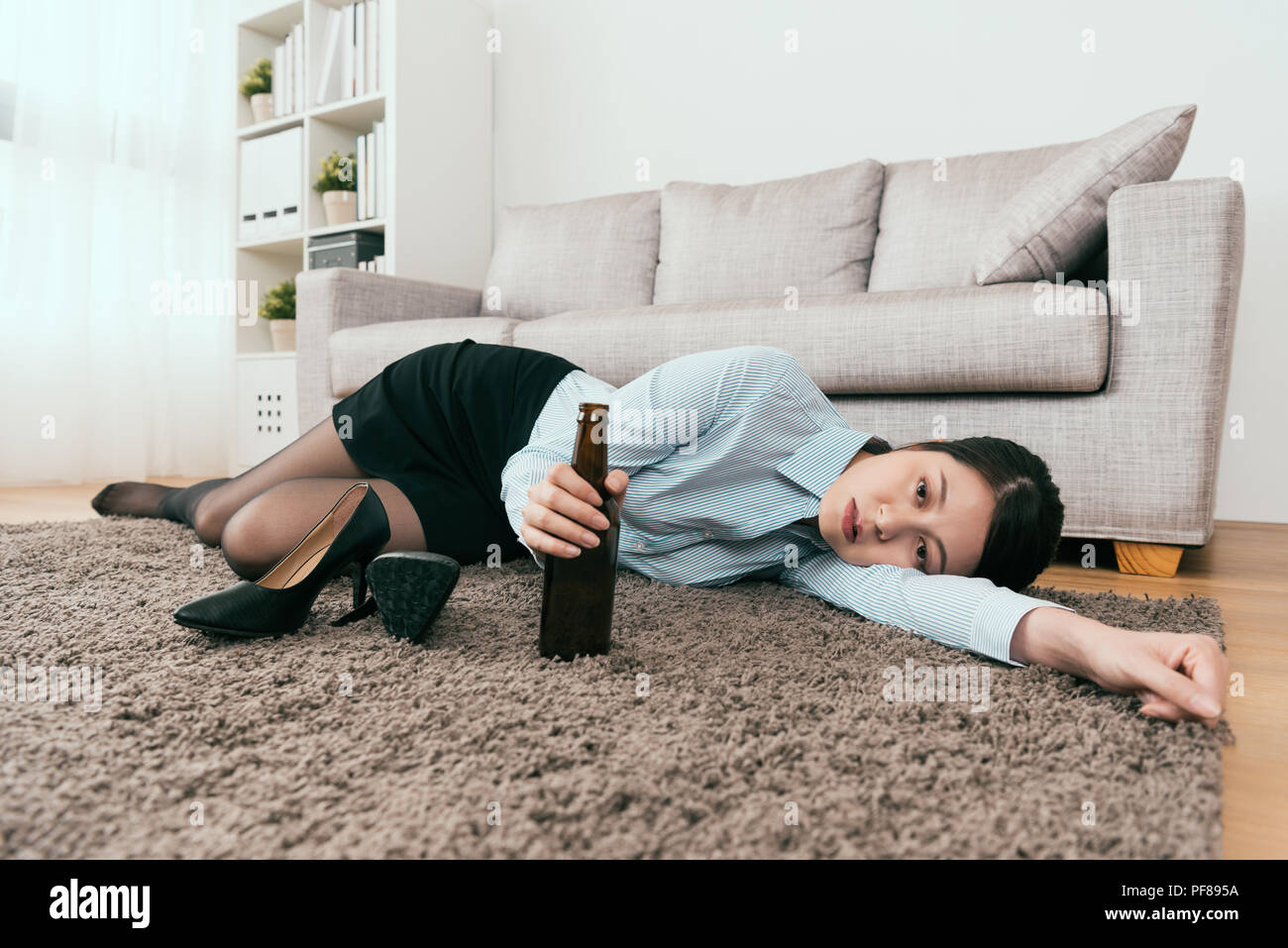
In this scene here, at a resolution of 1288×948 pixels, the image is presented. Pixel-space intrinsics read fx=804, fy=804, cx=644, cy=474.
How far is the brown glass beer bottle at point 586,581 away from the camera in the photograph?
2.38 ft

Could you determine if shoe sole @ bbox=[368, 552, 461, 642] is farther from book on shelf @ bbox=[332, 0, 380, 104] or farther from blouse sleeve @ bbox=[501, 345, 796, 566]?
book on shelf @ bbox=[332, 0, 380, 104]

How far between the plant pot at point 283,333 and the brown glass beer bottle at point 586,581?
247 centimetres

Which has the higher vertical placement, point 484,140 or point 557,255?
point 484,140

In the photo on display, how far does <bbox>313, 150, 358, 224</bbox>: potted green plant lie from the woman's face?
2462 millimetres

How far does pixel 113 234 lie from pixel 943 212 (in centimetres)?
270

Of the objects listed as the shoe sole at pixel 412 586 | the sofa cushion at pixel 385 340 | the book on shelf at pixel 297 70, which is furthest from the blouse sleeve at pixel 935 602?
the book on shelf at pixel 297 70

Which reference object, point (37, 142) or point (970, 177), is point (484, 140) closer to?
point (37, 142)

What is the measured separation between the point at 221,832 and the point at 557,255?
2219 mm

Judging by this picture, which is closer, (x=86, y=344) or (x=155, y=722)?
(x=155, y=722)

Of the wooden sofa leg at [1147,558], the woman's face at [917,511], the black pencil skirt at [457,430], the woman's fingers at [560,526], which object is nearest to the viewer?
the woman's fingers at [560,526]

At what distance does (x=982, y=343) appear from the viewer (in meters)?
1.38

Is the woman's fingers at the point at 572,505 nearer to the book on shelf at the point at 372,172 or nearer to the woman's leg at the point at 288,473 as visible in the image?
the woman's leg at the point at 288,473
